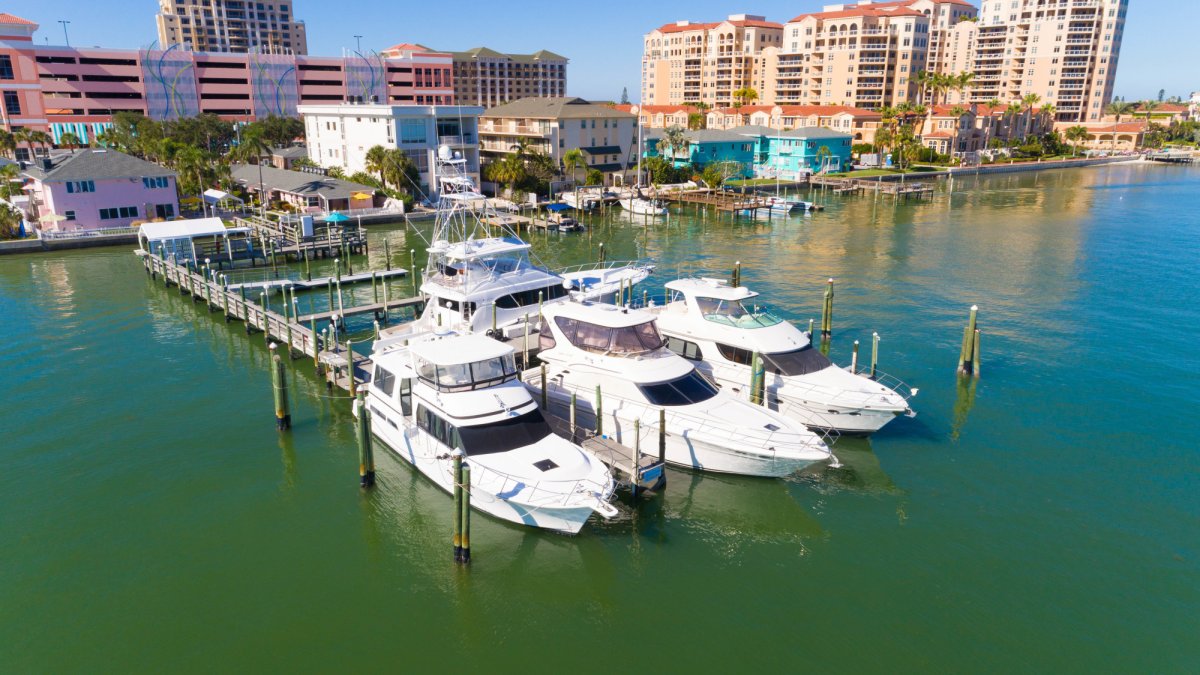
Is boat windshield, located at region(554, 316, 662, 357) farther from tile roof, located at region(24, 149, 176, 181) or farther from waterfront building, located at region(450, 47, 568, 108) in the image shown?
waterfront building, located at region(450, 47, 568, 108)

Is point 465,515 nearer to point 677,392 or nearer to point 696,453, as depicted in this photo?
point 696,453

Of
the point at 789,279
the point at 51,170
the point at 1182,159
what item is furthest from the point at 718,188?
the point at 1182,159

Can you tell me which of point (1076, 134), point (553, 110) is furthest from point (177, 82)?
point (1076, 134)

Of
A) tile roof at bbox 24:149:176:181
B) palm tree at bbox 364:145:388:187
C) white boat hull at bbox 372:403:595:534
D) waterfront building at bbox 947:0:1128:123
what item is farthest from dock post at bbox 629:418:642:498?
waterfront building at bbox 947:0:1128:123

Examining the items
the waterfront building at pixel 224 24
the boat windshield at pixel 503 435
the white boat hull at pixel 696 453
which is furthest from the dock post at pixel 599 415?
the waterfront building at pixel 224 24

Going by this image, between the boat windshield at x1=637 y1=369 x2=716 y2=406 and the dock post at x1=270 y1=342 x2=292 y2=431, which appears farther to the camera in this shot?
the dock post at x1=270 y1=342 x2=292 y2=431

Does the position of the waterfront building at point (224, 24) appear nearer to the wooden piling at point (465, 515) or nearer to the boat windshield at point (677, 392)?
the boat windshield at point (677, 392)

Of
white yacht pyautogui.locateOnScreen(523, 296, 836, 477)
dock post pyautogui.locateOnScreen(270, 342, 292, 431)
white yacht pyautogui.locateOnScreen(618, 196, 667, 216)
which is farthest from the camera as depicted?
white yacht pyautogui.locateOnScreen(618, 196, 667, 216)
